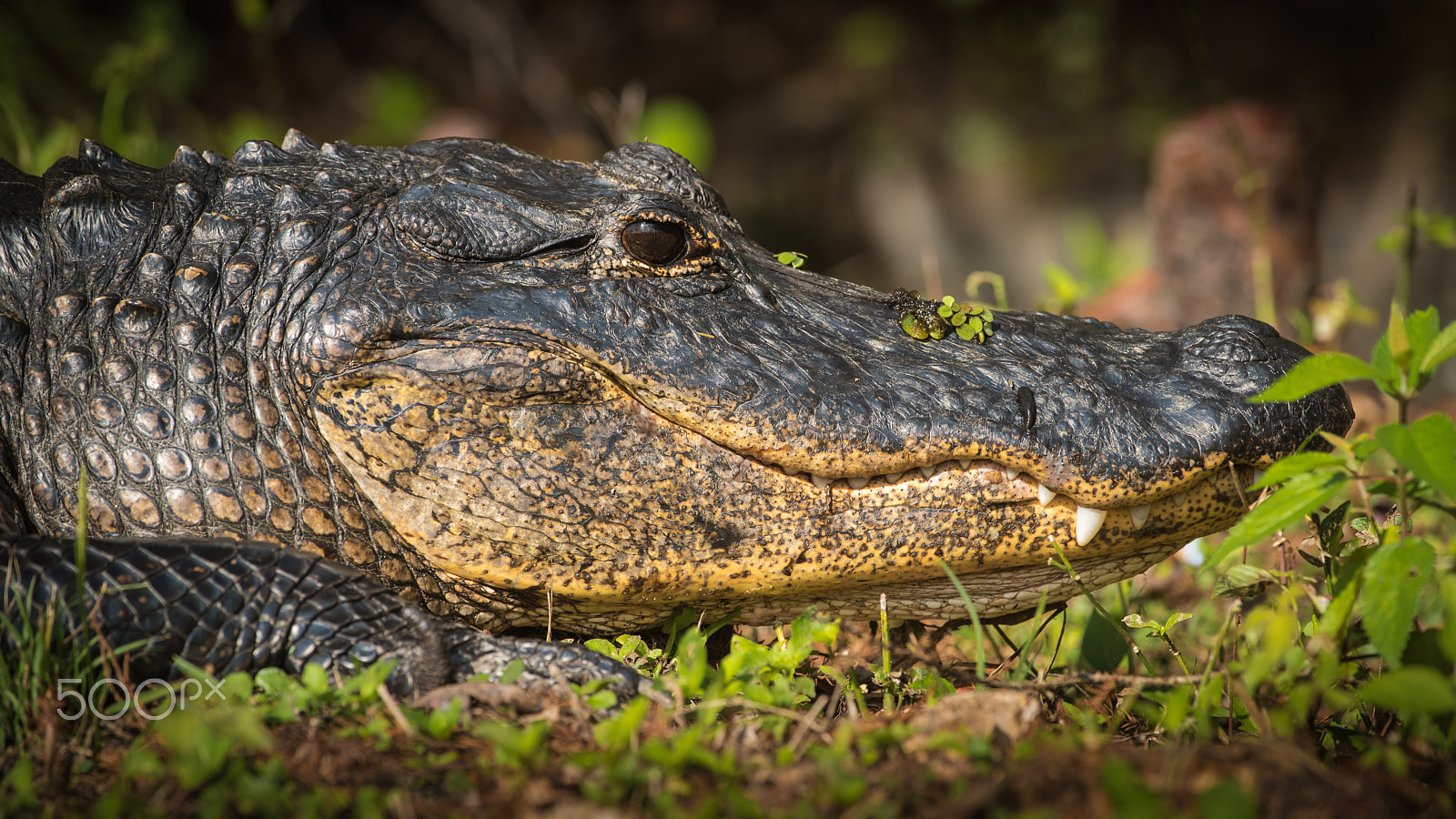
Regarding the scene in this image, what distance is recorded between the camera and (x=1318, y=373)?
181 cm

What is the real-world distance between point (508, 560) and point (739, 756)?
0.86 meters

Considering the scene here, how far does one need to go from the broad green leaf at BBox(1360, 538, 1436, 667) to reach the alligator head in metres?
0.49

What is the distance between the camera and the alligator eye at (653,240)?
2.46 meters

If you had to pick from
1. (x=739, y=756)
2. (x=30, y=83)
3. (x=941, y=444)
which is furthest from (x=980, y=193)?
(x=739, y=756)

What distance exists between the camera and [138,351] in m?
2.38

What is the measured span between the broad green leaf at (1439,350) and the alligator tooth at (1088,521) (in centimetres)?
68

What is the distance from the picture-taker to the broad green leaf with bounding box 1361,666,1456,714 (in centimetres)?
156

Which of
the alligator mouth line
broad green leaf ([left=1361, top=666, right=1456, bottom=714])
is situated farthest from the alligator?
broad green leaf ([left=1361, top=666, right=1456, bottom=714])

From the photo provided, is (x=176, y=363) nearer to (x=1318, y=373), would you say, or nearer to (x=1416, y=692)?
(x=1318, y=373)

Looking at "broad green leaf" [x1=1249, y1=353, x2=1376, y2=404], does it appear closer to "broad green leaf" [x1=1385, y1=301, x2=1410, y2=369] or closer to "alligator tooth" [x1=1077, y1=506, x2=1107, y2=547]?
"broad green leaf" [x1=1385, y1=301, x2=1410, y2=369]

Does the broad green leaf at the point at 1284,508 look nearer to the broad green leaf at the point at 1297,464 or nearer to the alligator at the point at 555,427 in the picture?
the broad green leaf at the point at 1297,464

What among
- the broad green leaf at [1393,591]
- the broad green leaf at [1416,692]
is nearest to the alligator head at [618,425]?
the broad green leaf at [1393,591]

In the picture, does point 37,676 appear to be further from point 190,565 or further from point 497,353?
point 497,353

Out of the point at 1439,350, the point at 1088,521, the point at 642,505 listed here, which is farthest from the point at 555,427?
the point at 1439,350
